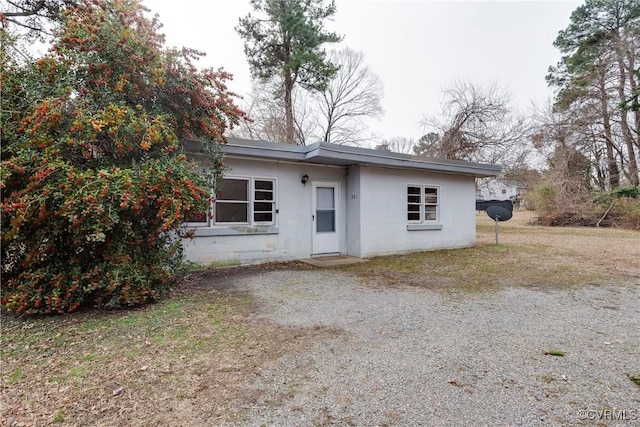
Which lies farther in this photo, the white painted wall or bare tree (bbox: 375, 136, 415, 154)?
bare tree (bbox: 375, 136, 415, 154)

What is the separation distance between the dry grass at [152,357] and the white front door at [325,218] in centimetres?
261

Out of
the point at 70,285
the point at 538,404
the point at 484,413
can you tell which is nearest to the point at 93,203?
the point at 70,285

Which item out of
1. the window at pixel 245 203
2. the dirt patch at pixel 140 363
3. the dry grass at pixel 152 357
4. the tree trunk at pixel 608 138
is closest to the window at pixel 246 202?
the window at pixel 245 203

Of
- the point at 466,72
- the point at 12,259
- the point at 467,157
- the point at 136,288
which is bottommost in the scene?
the point at 136,288

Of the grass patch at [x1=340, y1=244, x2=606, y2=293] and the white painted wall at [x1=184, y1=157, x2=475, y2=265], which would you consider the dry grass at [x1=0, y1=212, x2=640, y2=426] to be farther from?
the white painted wall at [x1=184, y1=157, x2=475, y2=265]

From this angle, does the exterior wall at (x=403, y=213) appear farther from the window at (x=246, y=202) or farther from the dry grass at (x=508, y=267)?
the window at (x=246, y=202)

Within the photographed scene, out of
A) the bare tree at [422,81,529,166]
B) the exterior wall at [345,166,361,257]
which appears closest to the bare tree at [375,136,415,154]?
the bare tree at [422,81,529,166]

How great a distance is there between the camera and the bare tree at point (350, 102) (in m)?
18.8

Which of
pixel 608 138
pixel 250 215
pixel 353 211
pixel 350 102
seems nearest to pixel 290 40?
pixel 350 102

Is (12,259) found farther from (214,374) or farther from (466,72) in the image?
(466,72)

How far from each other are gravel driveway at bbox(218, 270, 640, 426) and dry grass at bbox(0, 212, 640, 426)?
26 cm

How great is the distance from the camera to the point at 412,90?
1973 centimetres

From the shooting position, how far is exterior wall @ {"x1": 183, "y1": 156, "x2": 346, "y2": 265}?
6.38 meters

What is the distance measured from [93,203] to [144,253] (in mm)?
1174
